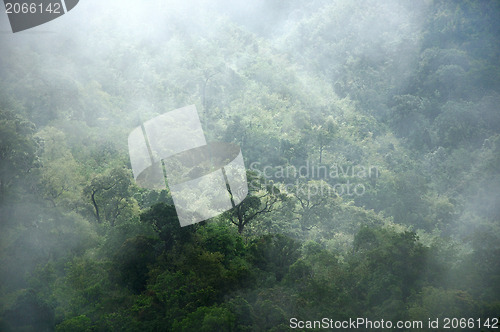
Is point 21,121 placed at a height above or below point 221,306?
above

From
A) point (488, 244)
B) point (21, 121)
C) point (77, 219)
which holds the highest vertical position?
point (21, 121)

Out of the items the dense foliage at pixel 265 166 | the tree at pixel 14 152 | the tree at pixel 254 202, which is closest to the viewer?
the dense foliage at pixel 265 166

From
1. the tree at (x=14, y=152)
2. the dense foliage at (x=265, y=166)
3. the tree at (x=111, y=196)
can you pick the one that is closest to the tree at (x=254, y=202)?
the dense foliage at (x=265, y=166)

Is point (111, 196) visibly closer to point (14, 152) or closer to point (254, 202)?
point (14, 152)

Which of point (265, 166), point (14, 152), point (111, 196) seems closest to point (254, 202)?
point (111, 196)

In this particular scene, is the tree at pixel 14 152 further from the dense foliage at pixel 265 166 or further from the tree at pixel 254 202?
the tree at pixel 254 202

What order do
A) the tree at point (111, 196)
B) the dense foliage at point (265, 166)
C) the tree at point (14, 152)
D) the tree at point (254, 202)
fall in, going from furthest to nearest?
1. the tree at point (111, 196)
2. the tree at point (254, 202)
3. the tree at point (14, 152)
4. the dense foliage at point (265, 166)

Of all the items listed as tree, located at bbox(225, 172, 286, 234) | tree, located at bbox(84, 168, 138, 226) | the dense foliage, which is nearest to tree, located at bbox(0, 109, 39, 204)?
the dense foliage

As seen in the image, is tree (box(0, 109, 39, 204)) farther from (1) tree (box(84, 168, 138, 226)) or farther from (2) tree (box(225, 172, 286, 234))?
(2) tree (box(225, 172, 286, 234))

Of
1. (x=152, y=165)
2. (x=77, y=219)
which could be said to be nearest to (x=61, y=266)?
(x=77, y=219)

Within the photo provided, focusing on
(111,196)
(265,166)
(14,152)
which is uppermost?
(14,152)

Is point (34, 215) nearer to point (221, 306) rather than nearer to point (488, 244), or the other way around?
point (221, 306)
